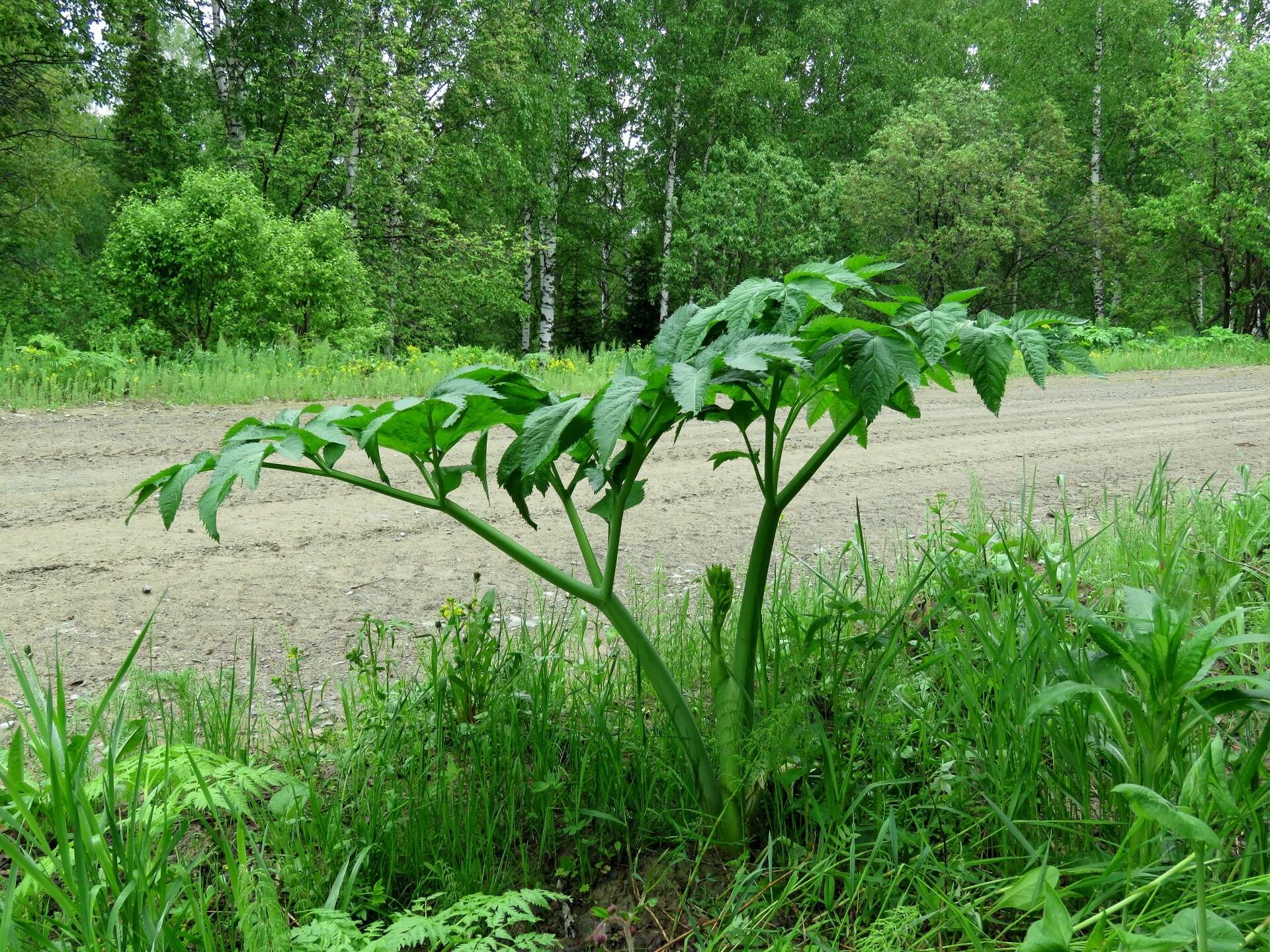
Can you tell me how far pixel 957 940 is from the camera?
1264 millimetres

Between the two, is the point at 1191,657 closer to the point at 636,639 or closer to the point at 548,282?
the point at 636,639

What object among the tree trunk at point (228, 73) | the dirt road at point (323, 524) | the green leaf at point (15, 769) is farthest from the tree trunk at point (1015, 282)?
the green leaf at point (15, 769)

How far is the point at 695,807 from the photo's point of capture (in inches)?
61.1

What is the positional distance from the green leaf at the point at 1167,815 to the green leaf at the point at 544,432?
0.76 meters

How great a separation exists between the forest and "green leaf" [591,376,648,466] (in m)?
9.92

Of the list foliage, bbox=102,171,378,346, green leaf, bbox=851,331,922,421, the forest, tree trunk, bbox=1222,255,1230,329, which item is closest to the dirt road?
green leaf, bbox=851,331,922,421

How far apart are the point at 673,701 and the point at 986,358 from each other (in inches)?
29.7

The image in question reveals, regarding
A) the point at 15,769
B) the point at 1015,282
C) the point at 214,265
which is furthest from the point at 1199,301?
the point at 15,769

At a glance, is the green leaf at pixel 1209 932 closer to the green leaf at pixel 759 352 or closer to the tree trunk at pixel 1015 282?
the green leaf at pixel 759 352

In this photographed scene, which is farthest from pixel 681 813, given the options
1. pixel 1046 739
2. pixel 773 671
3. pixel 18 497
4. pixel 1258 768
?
pixel 18 497

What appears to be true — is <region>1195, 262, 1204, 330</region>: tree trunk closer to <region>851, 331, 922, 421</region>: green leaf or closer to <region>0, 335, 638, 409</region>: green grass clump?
<region>0, 335, 638, 409</region>: green grass clump

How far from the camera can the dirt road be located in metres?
2.98

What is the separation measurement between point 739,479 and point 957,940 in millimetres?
4141

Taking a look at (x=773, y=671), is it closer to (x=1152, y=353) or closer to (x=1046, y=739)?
(x=1046, y=739)
